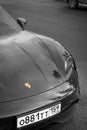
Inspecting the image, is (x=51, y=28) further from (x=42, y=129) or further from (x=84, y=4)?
(x=42, y=129)

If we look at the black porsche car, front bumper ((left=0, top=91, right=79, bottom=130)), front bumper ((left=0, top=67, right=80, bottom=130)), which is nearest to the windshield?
the black porsche car

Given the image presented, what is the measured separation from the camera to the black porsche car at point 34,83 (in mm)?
3150

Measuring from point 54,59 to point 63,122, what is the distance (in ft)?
2.43

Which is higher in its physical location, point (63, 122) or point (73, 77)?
point (73, 77)

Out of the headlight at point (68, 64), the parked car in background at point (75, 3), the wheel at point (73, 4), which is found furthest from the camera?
the wheel at point (73, 4)

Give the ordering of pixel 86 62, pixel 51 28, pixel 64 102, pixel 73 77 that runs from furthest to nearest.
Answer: pixel 51 28, pixel 86 62, pixel 73 77, pixel 64 102

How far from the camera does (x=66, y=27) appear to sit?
10883 millimetres

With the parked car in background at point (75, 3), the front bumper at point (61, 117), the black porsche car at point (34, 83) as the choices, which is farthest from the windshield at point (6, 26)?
the parked car in background at point (75, 3)

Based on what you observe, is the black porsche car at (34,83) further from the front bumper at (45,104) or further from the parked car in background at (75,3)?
the parked car in background at (75,3)

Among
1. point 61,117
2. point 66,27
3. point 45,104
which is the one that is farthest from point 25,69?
point 66,27

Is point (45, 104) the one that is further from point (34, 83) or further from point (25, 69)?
point (25, 69)

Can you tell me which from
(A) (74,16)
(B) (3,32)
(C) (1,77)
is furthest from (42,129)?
(A) (74,16)

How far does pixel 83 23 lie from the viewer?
11.8m

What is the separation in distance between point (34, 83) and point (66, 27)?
7610 mm
